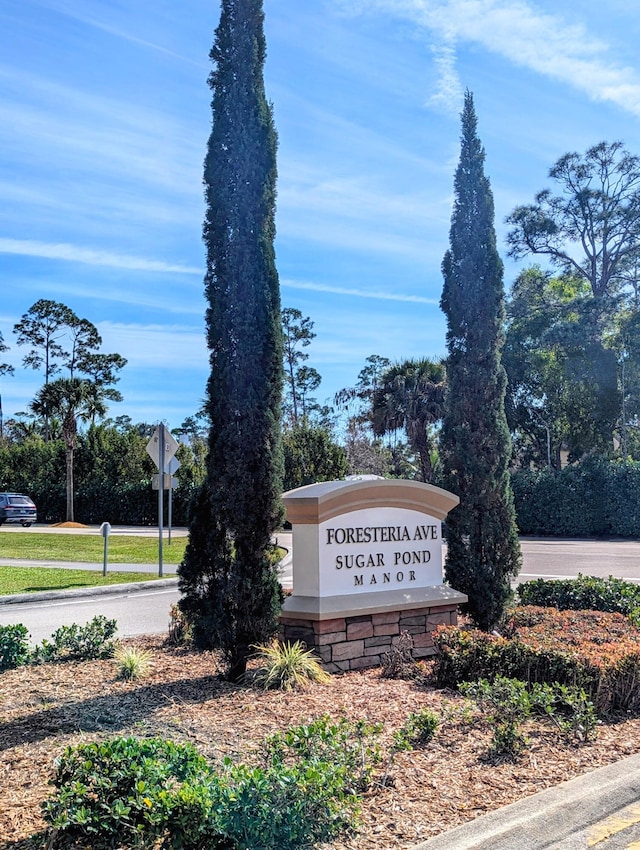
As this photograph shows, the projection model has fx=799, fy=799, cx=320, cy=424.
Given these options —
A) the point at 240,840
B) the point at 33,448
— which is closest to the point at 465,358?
the point at 240,840

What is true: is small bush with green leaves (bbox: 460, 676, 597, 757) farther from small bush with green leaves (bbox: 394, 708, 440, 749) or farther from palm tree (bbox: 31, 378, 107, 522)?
palm tree (bbox: 31, 378, 107, 522)

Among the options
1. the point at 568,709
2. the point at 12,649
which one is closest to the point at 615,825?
the point at 568,709

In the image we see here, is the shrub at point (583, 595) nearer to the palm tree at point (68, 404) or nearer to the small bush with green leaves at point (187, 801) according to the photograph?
the small bush with green leaves at point (187, 801)

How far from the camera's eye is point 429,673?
265 inches

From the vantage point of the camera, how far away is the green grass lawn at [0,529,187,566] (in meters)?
20.5

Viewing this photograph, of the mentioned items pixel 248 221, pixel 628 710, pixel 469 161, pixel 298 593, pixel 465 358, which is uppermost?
pixel 469 161

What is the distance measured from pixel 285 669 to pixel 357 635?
127 centimetres

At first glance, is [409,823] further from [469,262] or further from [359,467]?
[359,467]

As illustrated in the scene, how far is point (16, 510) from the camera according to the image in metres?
36.9

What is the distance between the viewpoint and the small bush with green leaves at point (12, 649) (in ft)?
23.0

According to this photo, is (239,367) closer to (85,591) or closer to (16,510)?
(85,591)

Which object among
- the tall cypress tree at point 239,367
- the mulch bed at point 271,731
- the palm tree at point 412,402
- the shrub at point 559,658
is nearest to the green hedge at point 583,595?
the shrub at point 559,658

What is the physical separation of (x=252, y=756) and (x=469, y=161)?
24.1 ft

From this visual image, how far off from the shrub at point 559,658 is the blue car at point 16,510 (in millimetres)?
33342
